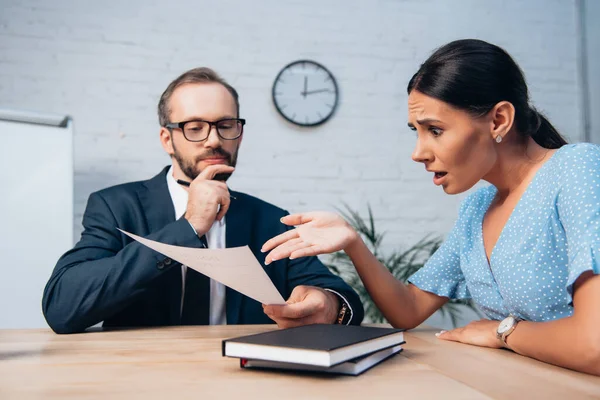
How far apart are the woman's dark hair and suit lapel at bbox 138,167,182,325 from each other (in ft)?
2.76

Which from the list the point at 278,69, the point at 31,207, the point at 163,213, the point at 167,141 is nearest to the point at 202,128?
the point at 167,141

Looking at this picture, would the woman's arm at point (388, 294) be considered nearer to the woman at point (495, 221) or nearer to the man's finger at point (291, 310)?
the woman at point (495, 221)

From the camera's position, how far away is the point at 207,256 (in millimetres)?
986

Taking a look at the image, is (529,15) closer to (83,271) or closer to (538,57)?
(538,57)

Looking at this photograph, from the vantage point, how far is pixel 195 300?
62.4 inches

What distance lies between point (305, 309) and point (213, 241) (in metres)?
0.62

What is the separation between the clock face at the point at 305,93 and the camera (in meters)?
3.20

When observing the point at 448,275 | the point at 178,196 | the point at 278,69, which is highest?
the point at 278,69

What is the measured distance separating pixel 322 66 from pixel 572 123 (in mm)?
1721

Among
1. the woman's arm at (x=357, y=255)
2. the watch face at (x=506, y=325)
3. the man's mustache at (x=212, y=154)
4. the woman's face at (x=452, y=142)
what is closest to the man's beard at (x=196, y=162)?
the man's mustache at (x=212, y=154)

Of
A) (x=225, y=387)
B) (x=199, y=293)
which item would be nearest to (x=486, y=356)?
(x=225, y=387)

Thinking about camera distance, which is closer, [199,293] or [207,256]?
[207,256]

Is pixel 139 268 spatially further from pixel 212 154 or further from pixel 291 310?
pixel 212 154

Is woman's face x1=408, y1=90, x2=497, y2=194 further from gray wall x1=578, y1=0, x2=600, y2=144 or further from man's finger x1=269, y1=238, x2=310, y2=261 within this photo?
gray wall x1=578, y1=0, x2=600, y2=144
